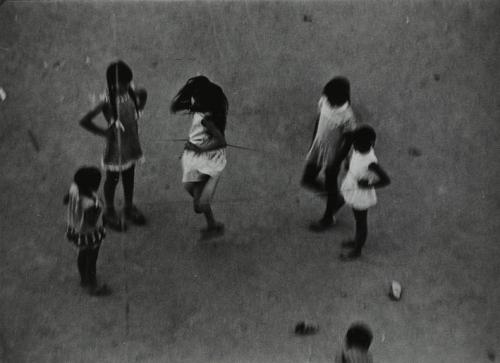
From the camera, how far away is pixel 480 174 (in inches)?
256

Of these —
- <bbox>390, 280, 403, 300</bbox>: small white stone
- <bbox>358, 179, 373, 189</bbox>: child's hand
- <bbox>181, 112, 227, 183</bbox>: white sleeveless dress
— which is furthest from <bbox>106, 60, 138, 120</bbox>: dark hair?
<bbox>390, 280, 403, 300</bbox>: small white stone

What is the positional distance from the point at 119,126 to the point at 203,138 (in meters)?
0.60

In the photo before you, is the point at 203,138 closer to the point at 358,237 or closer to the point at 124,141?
the point at 124,141

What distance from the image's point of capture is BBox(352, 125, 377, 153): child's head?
5324mm

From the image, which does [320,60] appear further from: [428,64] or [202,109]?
[202,109]

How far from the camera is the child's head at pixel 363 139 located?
5.32 meters

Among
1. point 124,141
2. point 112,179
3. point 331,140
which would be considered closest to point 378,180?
point 331,140

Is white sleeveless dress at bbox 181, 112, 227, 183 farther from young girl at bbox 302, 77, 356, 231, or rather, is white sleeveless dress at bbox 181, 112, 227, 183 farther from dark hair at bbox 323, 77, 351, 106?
dark hair at bbox 323, 77, 351, 106

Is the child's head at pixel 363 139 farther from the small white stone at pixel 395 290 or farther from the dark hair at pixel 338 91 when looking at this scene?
the small white stone at pixel 395 290

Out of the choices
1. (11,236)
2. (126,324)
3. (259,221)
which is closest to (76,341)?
(126,324)

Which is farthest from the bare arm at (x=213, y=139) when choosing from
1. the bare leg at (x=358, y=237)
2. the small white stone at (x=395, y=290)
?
the small white stone at (x=395, y=290)

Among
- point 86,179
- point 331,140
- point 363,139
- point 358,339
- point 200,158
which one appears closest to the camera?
point 358,339

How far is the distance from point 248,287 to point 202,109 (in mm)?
1363

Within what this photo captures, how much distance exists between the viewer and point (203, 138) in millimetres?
5555
